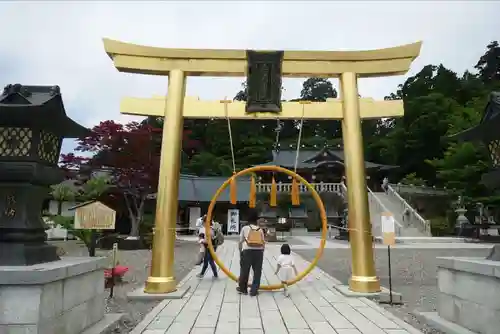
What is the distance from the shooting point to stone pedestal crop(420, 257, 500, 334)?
4.34 m

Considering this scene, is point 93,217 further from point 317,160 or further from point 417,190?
point 317,160

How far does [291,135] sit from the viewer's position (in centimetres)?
6706

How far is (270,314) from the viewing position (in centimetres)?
623

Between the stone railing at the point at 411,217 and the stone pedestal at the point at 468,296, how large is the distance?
77.6ft

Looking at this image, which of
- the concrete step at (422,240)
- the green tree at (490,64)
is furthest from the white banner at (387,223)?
the green tree at (490,64)

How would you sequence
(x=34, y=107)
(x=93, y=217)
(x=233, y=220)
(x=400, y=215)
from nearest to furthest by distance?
(x=34, y=107)
(x=93, y=217)
(x=233, y=220)
(x=400, y=215)

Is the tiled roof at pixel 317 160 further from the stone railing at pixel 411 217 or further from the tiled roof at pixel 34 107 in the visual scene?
the tiled roof at pixel 34 107

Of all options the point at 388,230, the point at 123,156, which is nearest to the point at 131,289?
the point at 388,230

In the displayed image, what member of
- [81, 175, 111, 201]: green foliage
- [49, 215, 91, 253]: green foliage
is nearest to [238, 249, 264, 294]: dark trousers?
[49, 215, 91, 253]: green foliage

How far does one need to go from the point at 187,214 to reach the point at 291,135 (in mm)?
36776

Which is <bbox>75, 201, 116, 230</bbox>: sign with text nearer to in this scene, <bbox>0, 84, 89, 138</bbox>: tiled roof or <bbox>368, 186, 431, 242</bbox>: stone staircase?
<bbox>0, 84, 89, 138</bbox>: tiled roof

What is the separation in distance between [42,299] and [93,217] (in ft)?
22.3

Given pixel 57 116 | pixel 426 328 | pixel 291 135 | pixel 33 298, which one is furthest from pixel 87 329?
pixel 291 135

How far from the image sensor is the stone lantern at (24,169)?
427 cm
